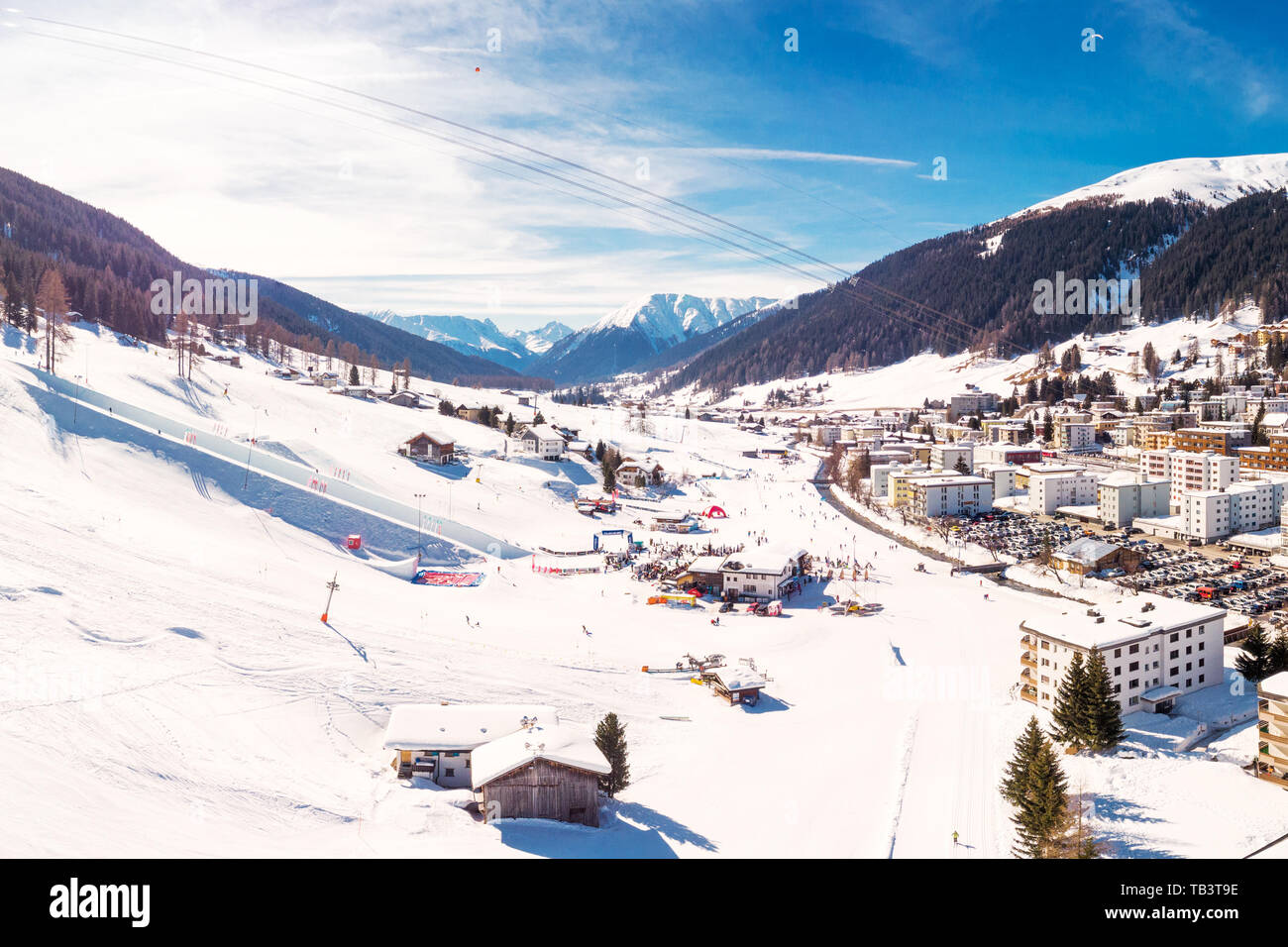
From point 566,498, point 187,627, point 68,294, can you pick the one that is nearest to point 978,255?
point 566,498

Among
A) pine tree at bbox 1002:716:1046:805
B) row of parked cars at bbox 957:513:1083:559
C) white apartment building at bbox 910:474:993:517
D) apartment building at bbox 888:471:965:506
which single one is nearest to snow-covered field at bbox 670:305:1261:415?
apartment building at bbox 888:471:965:506

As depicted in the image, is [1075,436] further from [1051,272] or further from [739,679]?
[1051,272]

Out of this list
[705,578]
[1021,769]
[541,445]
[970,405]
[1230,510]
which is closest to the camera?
[1021,769]

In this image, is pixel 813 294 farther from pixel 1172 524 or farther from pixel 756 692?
pixel 756 692

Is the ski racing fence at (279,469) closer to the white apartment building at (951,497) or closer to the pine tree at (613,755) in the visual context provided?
the pine tree at (613,755)

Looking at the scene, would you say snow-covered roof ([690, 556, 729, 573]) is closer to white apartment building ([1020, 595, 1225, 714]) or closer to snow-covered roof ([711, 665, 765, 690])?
snow-covered roof ([711, 665, 765, 690])

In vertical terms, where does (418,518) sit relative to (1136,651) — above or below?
above

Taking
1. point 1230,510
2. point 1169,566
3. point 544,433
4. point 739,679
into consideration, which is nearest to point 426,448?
point 544,433

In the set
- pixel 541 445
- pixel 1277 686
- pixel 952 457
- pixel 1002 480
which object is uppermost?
pixel 541 445
